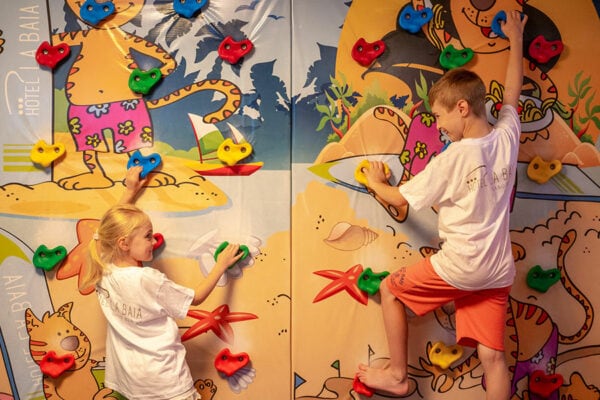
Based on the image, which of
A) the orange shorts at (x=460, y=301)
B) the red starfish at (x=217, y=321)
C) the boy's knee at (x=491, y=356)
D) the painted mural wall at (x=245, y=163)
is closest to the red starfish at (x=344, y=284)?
the painted mural wall at (x=245, y=163)

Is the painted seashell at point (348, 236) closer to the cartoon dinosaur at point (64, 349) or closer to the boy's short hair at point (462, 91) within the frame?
the boy's short hair at point (462, 91)

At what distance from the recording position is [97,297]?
6.59 feet

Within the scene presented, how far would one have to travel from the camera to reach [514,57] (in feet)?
6.61

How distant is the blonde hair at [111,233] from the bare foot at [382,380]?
988 mm

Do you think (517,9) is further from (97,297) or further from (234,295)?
(97,297)

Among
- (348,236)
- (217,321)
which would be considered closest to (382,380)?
(348,236)

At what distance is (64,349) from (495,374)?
1.58m

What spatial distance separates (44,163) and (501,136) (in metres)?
1.66

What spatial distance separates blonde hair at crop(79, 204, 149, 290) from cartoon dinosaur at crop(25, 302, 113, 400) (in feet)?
0.99

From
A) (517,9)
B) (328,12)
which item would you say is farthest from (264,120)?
(517,9)

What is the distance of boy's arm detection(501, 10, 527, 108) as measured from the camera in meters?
1.98

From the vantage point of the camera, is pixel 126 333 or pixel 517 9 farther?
pixel 517 9

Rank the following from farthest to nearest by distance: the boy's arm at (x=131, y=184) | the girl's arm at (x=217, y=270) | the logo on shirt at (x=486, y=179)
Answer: the boy's arm at (x=131, y=184) → the girl's arm at (x=217, y=270) → the logo on shirt at (x=486, y=179)

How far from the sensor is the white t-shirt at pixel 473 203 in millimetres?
1757
